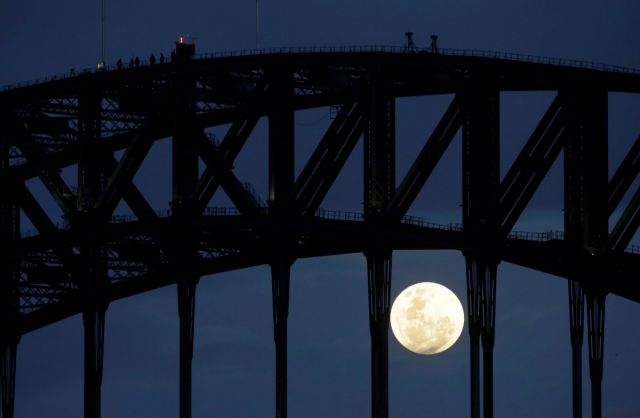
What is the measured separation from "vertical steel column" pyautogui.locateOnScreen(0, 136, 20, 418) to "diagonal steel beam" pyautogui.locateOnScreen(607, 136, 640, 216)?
50419 millimetres

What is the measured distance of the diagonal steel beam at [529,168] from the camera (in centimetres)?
13550

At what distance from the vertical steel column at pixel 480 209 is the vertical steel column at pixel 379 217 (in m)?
6.39

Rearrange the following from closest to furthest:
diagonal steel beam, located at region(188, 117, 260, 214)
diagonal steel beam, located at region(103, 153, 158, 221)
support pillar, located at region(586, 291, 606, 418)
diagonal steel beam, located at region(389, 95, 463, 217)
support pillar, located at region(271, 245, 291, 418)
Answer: support pillar, located at region(586, 291, 606, 418)
diagonal steel beam, located at region(389, 95, 463, 217)
support pillar, located at region(271, 245, 291, 418)
diagonal steel beam, located at region(188, 117, 260, 214)
diagonal steel beam, located at region(103, 153, 158, 221)

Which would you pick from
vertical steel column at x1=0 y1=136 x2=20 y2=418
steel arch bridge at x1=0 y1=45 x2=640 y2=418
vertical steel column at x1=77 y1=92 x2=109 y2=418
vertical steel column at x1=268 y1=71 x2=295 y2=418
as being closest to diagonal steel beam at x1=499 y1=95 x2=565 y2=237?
steel arch bridge at x1=0 y1=45 x2=640 y2=418

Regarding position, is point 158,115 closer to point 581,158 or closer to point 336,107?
point 336,107

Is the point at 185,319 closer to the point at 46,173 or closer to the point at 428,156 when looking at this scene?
the point at 46,173

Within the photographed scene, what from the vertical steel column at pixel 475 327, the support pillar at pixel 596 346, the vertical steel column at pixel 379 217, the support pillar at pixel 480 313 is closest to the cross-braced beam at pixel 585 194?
the support pillar at pixel 596 346

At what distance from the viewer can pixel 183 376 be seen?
14688cm

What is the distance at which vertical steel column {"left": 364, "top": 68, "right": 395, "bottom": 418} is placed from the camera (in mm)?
140500

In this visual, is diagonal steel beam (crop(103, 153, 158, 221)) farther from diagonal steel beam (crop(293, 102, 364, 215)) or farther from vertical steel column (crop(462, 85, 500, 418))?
vertical steel column (crop(462, 85, 500, 418))

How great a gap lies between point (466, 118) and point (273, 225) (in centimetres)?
1591

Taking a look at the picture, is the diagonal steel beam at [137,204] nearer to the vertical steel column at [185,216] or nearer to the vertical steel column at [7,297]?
the vertical steel column at [185,216]

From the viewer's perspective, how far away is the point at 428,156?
456 feet

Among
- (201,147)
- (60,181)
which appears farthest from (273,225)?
(60,181)
